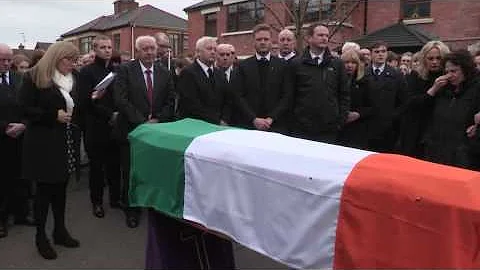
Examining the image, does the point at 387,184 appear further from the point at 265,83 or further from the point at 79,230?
the point at 79,230

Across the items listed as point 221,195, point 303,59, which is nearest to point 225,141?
point 221,195

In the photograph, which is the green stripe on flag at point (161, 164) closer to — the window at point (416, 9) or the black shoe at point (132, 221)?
the black shoe at point (132, 221)

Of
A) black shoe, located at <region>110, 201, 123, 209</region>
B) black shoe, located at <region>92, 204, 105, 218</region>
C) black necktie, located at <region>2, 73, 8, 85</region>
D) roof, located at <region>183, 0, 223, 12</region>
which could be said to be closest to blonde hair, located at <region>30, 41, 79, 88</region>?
black necktie, located at <region>2, 73, 8, 85</region>

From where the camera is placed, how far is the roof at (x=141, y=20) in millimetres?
39375

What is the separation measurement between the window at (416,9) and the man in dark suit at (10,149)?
58.4ft

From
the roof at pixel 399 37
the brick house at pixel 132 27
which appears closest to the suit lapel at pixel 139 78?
the roof at pixel 399 37

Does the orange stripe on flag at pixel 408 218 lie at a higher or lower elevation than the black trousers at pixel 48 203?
higher

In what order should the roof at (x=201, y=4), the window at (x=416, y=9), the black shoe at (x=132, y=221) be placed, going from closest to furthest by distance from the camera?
1. the black shoe at (x=132, y=221)
2. the window at (x=416, y=9)
3. the roof at (x=201, y=4)

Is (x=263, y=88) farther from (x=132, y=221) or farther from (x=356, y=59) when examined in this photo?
(x=132, y=221)

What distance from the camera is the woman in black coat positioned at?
4.23 meters

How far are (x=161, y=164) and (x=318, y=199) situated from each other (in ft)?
4.30

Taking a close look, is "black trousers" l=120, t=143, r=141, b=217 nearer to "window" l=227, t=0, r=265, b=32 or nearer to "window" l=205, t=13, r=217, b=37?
"window" l=227, t=0, r=265, b=32

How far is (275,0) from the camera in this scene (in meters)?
23.3

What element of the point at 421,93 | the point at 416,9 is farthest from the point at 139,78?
the point at 416,9
